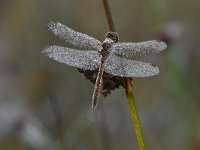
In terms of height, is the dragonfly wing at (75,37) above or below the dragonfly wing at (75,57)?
above

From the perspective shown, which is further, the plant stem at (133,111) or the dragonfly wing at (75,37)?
the dragonfly wing at (75,37)

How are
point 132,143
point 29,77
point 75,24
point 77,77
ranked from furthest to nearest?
point 75,24
point 77,77
point 29,77
point 132,143

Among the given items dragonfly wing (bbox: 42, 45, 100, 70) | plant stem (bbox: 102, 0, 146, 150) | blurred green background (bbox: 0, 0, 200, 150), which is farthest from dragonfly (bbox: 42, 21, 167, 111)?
blurred green background (bbox: 0, 0, 200, 150)

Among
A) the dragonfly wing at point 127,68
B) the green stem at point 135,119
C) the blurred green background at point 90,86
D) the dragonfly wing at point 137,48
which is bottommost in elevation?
the green stem at point 135,119

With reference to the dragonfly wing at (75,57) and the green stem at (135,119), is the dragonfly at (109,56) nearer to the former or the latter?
the dragonfly wing at (75,57)

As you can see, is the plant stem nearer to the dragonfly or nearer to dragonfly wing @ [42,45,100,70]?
the dragonfly

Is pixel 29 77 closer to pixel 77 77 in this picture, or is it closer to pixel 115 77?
pixel 77 77

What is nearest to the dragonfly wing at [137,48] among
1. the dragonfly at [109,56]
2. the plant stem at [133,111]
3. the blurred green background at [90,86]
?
the dragonfly at [109,56]

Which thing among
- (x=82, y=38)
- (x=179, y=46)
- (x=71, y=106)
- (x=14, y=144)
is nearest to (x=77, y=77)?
(x=71, y=106)
